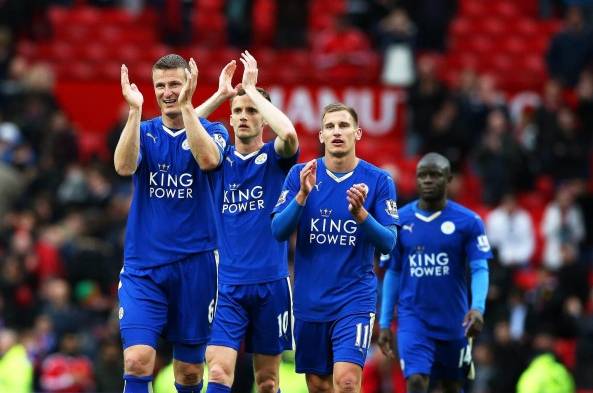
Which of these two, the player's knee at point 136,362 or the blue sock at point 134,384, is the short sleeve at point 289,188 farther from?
the blue sock at point 134,384

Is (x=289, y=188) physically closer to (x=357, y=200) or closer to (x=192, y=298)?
(x=357, y=200)

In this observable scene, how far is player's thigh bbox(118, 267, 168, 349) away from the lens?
38.9ft

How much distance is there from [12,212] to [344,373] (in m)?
11.6

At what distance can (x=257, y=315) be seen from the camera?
40.7 ft

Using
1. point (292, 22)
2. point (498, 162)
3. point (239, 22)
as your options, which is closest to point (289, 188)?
point (498, 162)

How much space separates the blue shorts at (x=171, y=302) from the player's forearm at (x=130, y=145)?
0.82 metres

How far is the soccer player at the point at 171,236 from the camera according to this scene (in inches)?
469

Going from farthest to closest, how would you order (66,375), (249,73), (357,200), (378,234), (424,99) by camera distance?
(424,99) < (66,375) < (249,73) < (378,234) < (357,200)

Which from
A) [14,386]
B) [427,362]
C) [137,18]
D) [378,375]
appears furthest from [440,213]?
[137,18]

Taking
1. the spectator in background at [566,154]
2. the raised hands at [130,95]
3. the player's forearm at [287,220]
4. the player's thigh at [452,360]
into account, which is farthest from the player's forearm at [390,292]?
the spectator in background at [566,154]

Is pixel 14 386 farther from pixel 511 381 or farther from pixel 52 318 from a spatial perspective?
pixel 511 381

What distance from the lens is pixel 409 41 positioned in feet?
84.0

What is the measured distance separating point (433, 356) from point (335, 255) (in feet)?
6.87

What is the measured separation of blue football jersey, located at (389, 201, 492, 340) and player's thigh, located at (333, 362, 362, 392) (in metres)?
1.98
